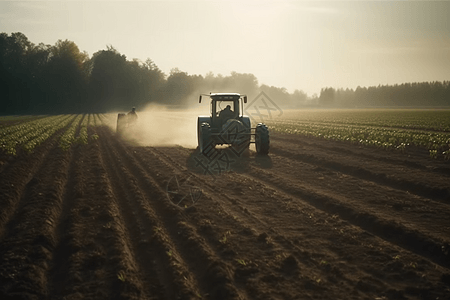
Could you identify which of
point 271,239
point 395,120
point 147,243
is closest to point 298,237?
point 271,239

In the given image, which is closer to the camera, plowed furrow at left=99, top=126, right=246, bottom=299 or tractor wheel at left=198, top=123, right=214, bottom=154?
plowed furrow at left=99, top=126, right=246, bottom=299

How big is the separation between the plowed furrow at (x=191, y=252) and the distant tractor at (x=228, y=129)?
18.9ft

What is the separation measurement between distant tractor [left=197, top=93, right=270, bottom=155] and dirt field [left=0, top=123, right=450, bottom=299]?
2387 mm

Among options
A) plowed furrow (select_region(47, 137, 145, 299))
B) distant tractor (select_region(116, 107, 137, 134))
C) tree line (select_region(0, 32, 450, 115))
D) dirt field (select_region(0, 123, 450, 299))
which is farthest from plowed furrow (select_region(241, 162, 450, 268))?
tree line (select_region(0, 32, 450, 115))

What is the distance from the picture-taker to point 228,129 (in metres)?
15.3

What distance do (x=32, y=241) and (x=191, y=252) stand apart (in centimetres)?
249

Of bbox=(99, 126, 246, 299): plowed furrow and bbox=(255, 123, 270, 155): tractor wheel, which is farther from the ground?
bbox=(255, 123, 270, 155): tractor wheel

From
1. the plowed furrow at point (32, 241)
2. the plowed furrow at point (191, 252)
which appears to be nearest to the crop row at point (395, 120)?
the plowed furrow at point (191, 252)

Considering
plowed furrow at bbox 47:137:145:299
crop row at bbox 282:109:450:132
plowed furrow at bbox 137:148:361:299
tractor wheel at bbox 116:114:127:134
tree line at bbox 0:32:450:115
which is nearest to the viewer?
plowed furrow at bbox 47:137:145:299

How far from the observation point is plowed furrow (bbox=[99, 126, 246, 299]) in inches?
194

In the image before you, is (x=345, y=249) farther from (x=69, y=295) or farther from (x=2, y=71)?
(x=2, y=71)

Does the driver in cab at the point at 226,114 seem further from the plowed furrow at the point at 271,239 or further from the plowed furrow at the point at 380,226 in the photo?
the plowed furrow at the point at 271,239

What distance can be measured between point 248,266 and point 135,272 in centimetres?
149

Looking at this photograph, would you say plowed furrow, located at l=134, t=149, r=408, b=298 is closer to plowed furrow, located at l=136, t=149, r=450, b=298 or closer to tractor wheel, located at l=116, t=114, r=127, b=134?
plowed furrow, located at l=136, t=149, r=450, b=298
